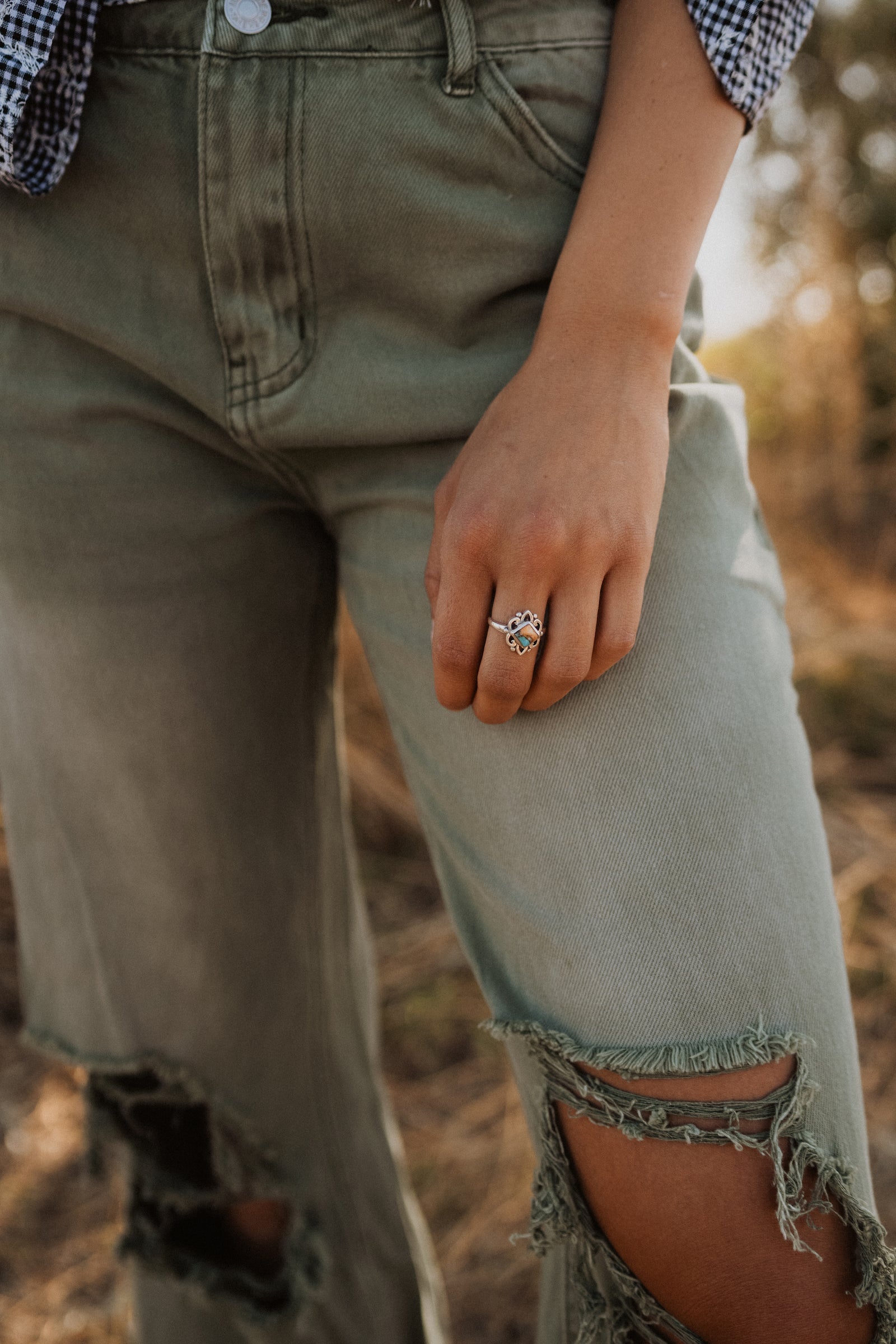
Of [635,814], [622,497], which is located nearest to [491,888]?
[635,814]

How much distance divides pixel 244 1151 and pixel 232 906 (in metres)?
0.25

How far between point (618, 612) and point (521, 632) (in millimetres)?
58

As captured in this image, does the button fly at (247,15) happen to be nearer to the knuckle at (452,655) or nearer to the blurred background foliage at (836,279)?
the knuckle at (452,655)

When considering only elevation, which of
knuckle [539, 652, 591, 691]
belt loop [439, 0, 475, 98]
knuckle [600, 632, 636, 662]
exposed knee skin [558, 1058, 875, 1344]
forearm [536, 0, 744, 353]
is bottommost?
exposed knee skin [558, 1058, 875, 1344]

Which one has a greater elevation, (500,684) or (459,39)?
(459,39)

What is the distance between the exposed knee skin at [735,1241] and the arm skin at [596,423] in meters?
0.24

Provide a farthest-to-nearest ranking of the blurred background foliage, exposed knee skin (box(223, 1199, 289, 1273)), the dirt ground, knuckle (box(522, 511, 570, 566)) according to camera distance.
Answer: the blurred background foliage
the dirt ground
exposed knee skin (box(223, 1199, 289, 1273))
knuckle (box(522, 511, 570, 566))

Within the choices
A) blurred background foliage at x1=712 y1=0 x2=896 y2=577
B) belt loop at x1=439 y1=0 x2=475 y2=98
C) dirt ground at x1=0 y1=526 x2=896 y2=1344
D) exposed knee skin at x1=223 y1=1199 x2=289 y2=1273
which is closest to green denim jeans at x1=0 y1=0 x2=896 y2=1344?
belt loop at x1=439 y1=0 x2=475 y2=98

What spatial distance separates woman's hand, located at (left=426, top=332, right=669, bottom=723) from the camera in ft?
1.81

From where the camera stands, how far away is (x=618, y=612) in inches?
22.4

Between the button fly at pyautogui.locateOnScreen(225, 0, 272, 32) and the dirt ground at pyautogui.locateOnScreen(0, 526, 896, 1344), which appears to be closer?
the button fly at pyautogui.locateOnScreen(225, 0, 272, 32)

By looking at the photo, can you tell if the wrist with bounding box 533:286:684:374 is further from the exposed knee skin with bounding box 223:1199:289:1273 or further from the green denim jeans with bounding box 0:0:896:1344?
the exposed knee skin with bounding box 223:1199:289:1273

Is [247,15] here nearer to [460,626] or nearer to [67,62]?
[67,62]

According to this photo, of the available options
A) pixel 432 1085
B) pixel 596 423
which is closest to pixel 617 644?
pixel 596 423
